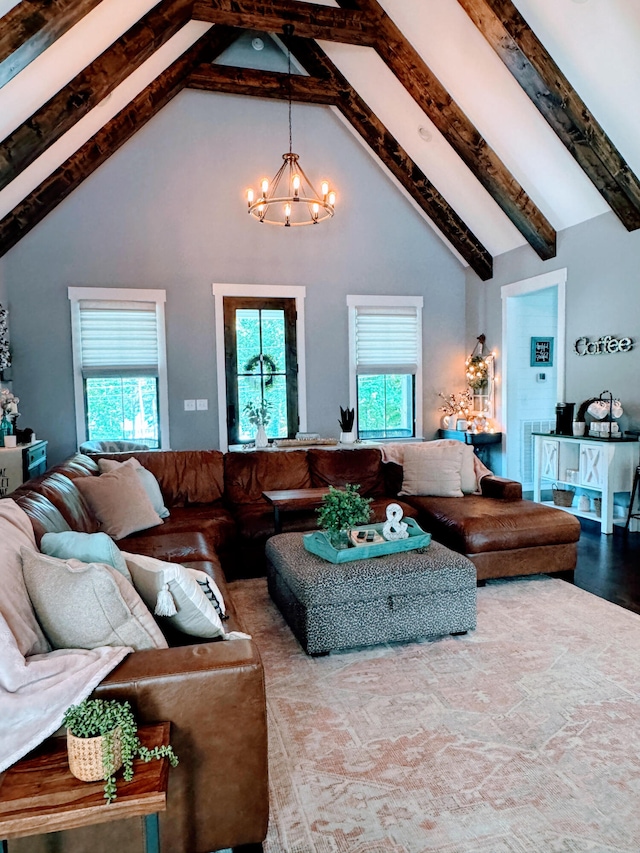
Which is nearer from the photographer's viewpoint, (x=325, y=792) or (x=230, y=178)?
(x=325, y=792)

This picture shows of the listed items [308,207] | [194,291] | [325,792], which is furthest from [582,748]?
[308,207]

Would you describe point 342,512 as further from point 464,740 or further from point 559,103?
point 559,103

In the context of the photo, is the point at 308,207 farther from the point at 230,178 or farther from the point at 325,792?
the point at 325,792

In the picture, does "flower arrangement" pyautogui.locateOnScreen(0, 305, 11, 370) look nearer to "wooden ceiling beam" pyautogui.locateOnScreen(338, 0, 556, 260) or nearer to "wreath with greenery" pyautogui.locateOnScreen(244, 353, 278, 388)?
"wreath with greenery" pyautogui.locateOnScreen(244, 353, 278, 388)

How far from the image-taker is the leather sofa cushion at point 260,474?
4578 millimetres

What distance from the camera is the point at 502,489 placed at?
14.5ft

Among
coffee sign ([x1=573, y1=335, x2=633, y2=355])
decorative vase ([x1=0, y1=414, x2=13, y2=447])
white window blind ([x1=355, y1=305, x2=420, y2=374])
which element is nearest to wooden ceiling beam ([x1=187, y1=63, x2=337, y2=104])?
white window blind ([x1=355, y1=305, x2=420, y2=374])

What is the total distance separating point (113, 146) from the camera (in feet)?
18.7

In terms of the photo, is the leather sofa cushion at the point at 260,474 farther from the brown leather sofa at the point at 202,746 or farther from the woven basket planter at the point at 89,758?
the woven basket planter at the point at 89,758

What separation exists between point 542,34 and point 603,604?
4.11 meters

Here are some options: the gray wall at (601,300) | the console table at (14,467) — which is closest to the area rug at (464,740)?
the console table at (14,467)

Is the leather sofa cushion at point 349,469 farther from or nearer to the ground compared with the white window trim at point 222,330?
nearer to the ground

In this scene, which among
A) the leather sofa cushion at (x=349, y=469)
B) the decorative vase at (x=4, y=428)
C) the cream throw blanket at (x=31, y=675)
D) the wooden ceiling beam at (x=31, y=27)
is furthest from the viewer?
the decorative vase at (x=4, y=428)

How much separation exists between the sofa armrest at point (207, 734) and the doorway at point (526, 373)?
5.74 metres
